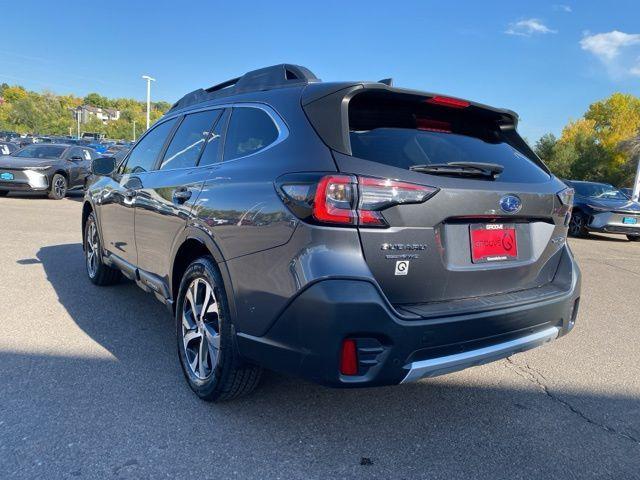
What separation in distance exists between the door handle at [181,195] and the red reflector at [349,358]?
151 centimetres

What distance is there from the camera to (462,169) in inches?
93.4

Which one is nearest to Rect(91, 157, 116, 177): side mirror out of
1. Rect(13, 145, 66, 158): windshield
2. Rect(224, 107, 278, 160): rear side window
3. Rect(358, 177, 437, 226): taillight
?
Rect(224, 107, 278, 160): rear side window

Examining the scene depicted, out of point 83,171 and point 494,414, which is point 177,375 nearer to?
point 494,414

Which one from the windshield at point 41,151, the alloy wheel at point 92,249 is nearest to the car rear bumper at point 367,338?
the alloy wheel at point 92,249

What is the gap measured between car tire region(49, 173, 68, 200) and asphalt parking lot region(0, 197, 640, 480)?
10.9 metres

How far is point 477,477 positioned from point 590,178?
48208 millimetres

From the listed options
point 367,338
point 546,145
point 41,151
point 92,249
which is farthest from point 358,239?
point 546,145

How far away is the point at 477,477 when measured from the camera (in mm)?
2264

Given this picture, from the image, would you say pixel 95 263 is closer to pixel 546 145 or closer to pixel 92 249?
pixel 92 249

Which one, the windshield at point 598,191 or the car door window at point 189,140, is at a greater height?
the car door window at point 189,140

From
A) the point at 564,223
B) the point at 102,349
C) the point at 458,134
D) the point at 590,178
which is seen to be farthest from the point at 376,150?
the point at 590,178

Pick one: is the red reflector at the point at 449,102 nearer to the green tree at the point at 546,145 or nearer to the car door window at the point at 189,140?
the car door window at the point at 189,140

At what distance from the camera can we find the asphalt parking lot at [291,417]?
2.30 meters

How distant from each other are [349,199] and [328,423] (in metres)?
1.31
